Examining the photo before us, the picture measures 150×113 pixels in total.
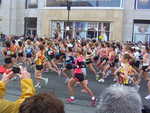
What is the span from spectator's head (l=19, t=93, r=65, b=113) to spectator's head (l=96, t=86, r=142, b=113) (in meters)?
0.30

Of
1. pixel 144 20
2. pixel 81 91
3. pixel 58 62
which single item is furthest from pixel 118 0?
pixel 81 91

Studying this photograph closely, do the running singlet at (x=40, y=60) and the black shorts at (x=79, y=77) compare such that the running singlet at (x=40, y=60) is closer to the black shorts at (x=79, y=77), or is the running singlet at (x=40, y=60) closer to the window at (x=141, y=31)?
the black shorts at (x=79, y=77)

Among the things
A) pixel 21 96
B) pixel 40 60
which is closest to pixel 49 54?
pixel 40 60

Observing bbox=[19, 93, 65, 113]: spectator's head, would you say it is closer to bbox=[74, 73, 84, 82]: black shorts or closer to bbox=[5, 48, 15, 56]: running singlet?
bbox=[74, 73, 84, 82]: black shorts

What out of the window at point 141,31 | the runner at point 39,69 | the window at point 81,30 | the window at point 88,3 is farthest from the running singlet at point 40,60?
the window at point 88,3

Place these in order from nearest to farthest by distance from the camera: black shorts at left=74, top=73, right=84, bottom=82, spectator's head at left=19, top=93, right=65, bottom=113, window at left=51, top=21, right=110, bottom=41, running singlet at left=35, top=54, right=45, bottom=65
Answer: spectator's head at left=19, top=93, right=65, bottom=113, black shorts at left=74, top=73, right=84, bottom=82, running singlet at left=35, top=54, right=45, bottom=65, window at left=51, top=21, right=110, bottom=41

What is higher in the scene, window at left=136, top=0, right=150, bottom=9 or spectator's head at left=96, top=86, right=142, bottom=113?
window at left=136, top=0, right=150, bottom=9

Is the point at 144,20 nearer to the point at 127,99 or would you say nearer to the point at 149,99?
the point at 149,99

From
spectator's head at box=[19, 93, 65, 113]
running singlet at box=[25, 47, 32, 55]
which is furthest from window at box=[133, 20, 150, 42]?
spectator's head at box=[19, 93, 65, 113]

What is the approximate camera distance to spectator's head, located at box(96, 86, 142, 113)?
2420 mm

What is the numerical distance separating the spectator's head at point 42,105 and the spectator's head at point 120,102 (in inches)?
11.7

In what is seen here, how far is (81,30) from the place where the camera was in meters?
40.6

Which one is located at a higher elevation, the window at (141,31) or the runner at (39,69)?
the window at (141,31)

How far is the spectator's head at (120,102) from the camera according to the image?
7.94ft
